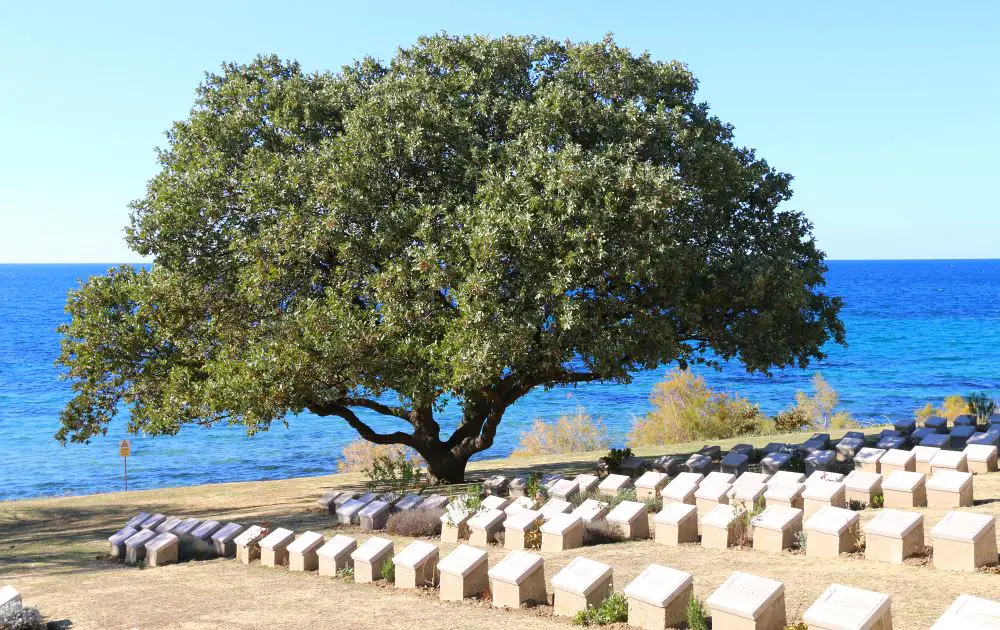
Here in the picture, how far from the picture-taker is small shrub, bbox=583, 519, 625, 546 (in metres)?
13.6

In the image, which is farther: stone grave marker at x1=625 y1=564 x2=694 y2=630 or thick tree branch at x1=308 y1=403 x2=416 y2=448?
thick tree branch at x1=308 y1=403 x2=416 y2=448

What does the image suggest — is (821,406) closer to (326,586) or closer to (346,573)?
(346,573)

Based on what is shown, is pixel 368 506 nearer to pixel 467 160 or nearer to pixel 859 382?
pixel 467 160

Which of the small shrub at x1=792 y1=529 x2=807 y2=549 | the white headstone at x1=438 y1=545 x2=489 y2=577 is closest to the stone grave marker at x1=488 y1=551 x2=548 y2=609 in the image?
the white headstone at x1=438 y1=545 x2=489 y2=577

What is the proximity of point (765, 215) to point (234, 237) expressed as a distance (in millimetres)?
12497

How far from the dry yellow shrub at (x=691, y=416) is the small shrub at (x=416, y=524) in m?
23.0

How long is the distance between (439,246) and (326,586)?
715 centimetres

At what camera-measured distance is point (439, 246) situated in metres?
16.9

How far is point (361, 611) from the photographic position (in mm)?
10695

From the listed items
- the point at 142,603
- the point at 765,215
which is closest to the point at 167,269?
the point at 142,603

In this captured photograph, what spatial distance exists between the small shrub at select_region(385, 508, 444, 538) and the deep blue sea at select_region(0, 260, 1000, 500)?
11918 mm

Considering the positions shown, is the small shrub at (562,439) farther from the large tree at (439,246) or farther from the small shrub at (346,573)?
the small shrub at (346,573)

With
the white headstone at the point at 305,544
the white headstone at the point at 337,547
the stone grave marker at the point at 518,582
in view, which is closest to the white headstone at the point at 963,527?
the stone grave marker at the point at 518,582

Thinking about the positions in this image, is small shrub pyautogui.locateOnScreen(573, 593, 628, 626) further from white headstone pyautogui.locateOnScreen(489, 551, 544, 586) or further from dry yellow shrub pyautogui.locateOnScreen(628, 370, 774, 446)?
A: dry yellow shrub pyautogui.locateOnScreen(628, 370, 774, 446)
